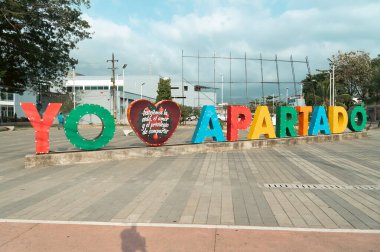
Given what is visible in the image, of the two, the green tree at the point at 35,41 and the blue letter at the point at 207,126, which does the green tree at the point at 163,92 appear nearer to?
the green tree at the point at 35,41

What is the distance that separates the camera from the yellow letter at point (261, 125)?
1572cm

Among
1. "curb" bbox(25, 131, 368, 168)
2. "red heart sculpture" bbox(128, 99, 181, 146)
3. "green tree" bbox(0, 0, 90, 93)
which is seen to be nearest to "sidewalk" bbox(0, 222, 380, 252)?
"curb" bbox(25, 131, 368, 168)

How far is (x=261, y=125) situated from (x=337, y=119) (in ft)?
19.7

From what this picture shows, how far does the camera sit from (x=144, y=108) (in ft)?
40.9

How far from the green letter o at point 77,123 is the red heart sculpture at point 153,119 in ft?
2.50

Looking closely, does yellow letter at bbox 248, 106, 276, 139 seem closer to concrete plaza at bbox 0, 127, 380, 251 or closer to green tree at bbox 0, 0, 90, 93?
concrete plaza at bbox 0, 127, 380, 251

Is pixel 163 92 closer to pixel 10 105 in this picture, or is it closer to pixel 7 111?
pixel 7 111

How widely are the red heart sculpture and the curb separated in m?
0.40

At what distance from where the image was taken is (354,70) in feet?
181

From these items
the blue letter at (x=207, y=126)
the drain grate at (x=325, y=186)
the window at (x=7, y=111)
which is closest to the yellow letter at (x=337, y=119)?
the blue letter at (x=207, y=126)

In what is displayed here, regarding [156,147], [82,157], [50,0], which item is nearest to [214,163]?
[156,147]

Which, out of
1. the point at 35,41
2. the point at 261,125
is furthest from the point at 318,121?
the point at 35,41

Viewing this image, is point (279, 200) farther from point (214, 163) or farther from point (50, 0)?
point (50, 0)

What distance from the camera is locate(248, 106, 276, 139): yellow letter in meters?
15.7
